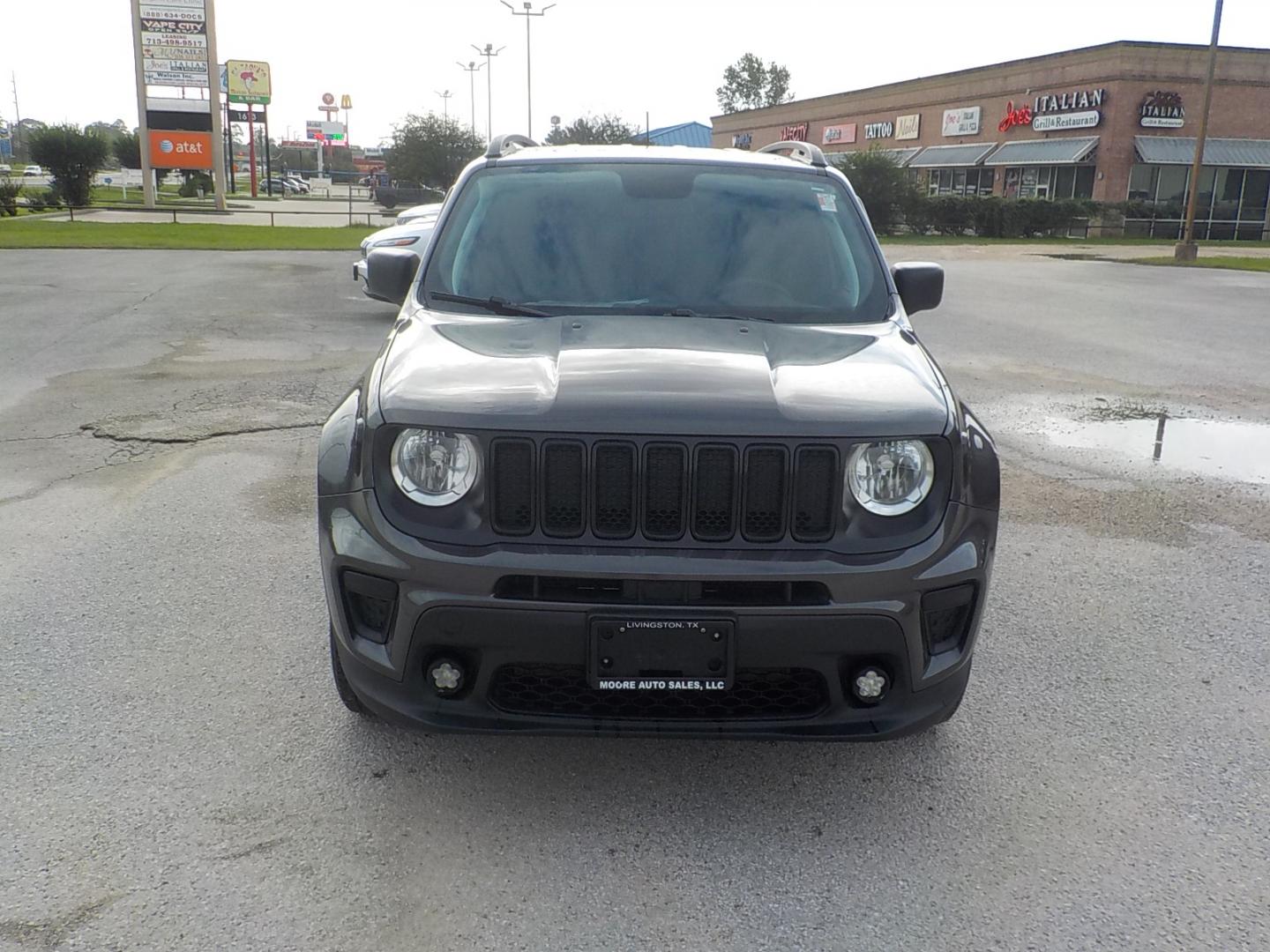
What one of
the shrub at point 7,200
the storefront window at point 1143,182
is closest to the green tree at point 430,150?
the shrub at point 7,200

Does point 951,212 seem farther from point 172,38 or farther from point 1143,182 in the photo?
point 172,38

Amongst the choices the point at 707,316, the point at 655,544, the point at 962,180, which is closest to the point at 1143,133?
the point at 962,180

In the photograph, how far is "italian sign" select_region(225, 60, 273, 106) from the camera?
84500 mm

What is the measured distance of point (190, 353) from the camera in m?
10.6

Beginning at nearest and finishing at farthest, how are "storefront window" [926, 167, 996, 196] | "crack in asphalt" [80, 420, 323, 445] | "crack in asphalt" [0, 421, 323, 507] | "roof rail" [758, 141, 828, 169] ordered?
"roof rail" [758, 141, 828, 169] → "crack in asphalt" [0, 421, 323, 507] → "crack in asphalt" [80, 420, 323, 445] → "storefront window" [926, 167, 996, 196]

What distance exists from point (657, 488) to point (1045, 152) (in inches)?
1856

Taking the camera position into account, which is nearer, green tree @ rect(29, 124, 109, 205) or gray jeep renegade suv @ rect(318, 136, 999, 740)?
gray jeep renegade suv @ rect(318, 136, 999, 740)

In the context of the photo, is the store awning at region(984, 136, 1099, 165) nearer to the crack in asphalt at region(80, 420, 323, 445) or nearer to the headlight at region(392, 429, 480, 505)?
the crack in asphalt at region(80, 420, 323, 445)

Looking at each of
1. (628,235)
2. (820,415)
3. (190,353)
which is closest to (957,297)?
(190,353)

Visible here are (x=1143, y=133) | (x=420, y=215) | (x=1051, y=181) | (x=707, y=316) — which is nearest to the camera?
(x=707, y=316)

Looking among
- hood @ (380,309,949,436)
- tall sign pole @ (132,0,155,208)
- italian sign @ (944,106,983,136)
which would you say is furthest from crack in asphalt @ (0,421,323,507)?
italian sign @ (944,106,983,136)

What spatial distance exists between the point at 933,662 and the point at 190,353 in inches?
365

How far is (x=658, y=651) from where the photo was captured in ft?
9.05

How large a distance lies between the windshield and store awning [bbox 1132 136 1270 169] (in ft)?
141
